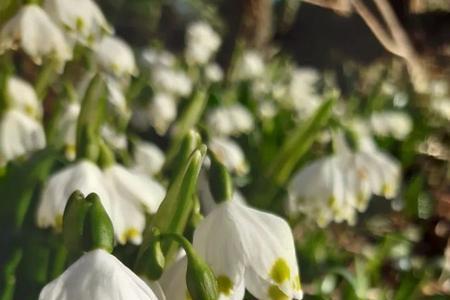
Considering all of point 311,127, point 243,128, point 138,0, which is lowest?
point 138,0

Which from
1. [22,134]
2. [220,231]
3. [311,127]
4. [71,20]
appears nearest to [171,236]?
[220,231]

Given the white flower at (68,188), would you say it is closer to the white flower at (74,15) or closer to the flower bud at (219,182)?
the flower bud at (219,182)

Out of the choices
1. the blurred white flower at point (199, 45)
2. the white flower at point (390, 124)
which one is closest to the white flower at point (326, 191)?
the white flower at point (390, 124)

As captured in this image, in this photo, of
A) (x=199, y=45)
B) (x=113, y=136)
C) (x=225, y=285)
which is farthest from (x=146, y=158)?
(x=199, y=45)

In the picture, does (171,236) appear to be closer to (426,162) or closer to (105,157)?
(105,157)

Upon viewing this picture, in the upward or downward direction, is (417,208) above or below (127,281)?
below

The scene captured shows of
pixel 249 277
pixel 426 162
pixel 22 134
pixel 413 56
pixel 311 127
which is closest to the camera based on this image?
pixel 249 277
